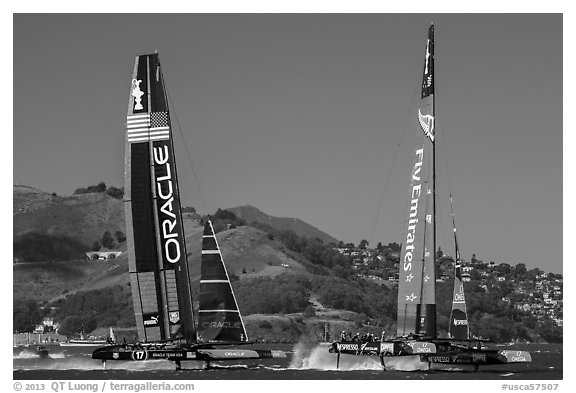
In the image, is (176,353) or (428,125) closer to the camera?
(176,353)

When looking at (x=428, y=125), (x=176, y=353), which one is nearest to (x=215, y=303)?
(x=176, y=353)

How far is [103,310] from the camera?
166250mm

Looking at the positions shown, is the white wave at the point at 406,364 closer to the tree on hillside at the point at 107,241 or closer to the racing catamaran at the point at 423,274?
the racing catamaran at the point at 423,274

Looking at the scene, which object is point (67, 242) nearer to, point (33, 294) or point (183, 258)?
point (33, 294)

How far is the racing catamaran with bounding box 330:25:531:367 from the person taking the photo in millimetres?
45438

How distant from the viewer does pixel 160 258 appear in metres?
43.4

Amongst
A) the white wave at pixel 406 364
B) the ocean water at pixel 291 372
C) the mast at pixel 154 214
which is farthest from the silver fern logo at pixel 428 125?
the mast at pixel 154 214

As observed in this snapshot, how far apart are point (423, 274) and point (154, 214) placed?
986 centimetres

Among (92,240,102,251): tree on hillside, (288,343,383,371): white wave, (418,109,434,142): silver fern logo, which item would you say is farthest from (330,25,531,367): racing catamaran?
(92,240,102,251): tree on hillside

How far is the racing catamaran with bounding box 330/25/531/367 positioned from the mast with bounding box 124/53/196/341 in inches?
275

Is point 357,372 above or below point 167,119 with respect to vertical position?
below

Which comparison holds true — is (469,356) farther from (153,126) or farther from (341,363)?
(153,126)
